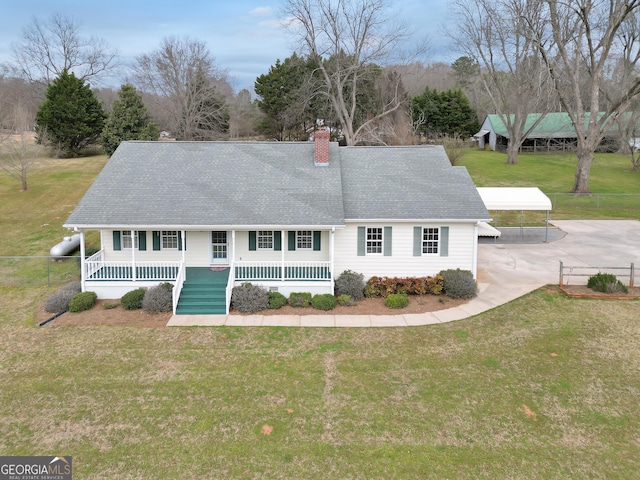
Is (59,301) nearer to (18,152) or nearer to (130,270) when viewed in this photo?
(130,270)

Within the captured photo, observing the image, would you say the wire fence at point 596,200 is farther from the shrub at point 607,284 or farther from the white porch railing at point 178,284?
the white porch railing at point 178,284

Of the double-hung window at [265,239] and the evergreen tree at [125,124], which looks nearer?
the double-hung window at [265,239]

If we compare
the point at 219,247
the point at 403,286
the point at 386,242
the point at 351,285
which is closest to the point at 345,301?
the point at 351,285

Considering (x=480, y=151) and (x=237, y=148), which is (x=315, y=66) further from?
(x=237, y=148)

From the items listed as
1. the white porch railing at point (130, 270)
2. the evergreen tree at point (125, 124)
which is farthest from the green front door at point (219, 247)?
the evergreen tree at point (125, 124)

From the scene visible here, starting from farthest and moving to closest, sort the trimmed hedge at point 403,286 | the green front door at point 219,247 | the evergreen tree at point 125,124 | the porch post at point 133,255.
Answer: the evergreen tree at point 125,124 → the green front door at point 219,247 → the trimmed hedge at point 403,286 → the porch post at point 133,255

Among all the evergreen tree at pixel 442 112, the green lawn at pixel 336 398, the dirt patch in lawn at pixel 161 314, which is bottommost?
the green lawn at pixel 336 398

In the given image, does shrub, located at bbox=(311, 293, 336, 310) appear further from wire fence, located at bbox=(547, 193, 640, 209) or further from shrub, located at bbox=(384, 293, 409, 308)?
wire fence, located at bbox=(547, 193, 640, 209)
